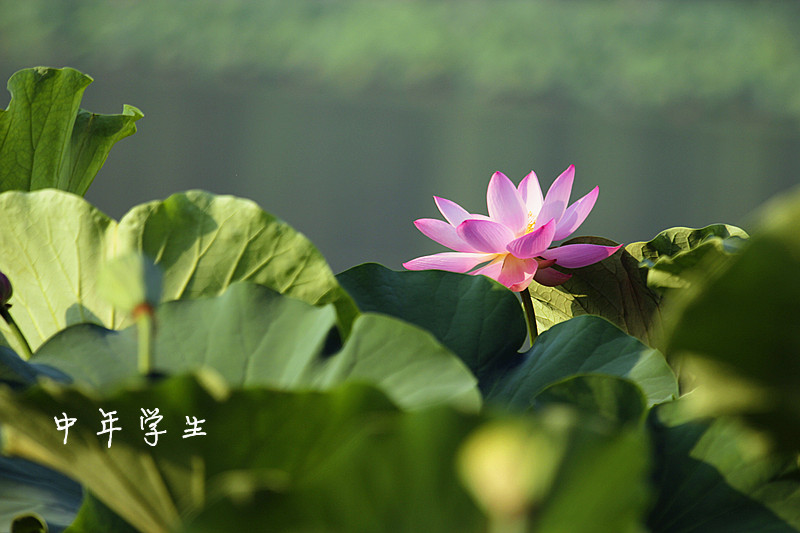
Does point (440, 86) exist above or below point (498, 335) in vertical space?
above

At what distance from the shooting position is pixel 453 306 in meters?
0.20

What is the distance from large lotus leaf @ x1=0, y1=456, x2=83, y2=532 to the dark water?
124 inches

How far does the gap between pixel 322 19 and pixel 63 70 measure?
8.84 meters

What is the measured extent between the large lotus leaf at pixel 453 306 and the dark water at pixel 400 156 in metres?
3.09

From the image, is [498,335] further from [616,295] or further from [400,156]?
[400,156]

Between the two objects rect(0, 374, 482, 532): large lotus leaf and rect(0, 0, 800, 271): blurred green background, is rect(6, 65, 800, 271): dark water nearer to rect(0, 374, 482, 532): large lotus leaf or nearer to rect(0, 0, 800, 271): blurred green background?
rect(0, 0, 800, 271): blurred green background

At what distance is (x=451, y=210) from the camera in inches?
12.6

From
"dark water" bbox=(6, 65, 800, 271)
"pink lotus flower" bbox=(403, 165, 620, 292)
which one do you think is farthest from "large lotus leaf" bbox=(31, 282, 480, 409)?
"dark water" bbox=(6, 65, 800, 271)

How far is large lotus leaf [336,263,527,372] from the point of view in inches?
7.9

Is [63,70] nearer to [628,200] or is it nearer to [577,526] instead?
[577,526]

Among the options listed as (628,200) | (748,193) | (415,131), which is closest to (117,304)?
(628,200)

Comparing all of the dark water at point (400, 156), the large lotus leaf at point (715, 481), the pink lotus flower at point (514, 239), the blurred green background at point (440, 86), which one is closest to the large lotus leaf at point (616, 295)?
the pink lotus flower at point (514, 239)

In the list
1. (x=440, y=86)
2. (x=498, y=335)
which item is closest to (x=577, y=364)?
(x=498, y=335)

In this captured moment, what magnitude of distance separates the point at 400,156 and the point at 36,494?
21.7 feet
